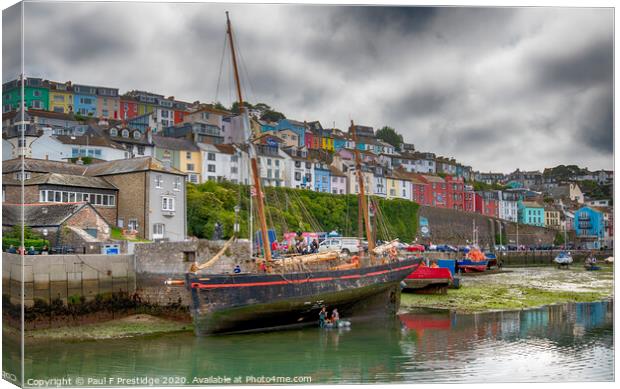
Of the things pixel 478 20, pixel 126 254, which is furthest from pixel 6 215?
pixel 478 20

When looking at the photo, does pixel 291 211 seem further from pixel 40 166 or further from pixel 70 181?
pixel 40 166

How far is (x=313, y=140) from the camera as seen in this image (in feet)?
193

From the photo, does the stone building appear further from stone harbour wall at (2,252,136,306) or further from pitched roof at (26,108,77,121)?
pitched roof at (26,108,77,121)

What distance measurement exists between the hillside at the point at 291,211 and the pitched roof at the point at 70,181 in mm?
6873

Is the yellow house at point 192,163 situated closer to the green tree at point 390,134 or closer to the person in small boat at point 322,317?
the green tree at point 390,134

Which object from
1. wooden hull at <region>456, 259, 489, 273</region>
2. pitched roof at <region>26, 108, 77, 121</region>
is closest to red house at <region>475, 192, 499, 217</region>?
wooden hull at <region>456, 259, 489, 273</region>

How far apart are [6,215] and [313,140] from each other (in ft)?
150

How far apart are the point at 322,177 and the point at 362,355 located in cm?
4091

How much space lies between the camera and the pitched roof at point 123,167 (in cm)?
2320

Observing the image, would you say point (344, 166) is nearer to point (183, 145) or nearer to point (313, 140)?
point (313, 140)

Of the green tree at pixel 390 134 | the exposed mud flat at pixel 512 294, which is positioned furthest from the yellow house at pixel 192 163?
the exposed mud flat at pixel 512 294

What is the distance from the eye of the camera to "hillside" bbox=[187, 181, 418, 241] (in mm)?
32594

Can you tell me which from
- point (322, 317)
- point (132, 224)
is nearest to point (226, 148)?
point (132, 224)

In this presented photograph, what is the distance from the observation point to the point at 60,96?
62.9ft
